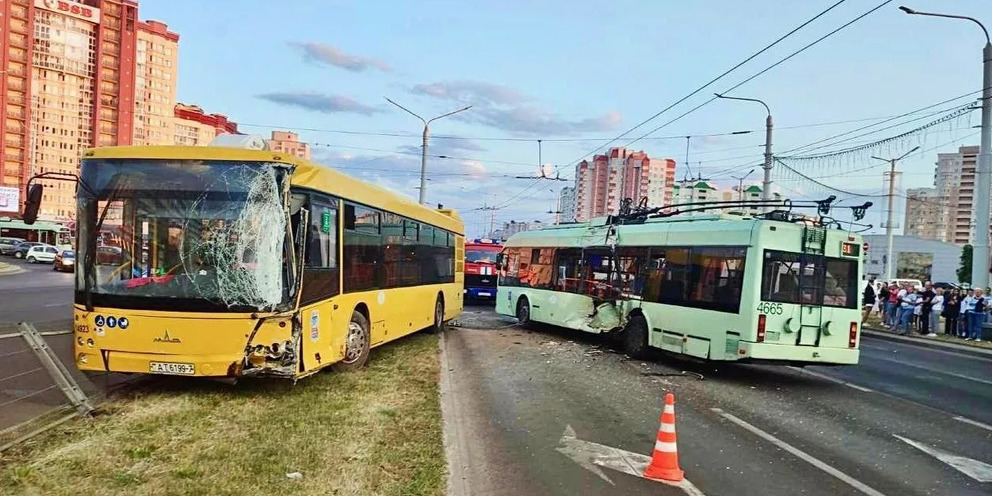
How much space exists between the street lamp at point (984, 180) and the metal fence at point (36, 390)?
72.2 ft

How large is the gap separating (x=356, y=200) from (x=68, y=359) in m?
4.49

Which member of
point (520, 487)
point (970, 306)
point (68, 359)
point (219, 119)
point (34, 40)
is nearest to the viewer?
point (520, 487)

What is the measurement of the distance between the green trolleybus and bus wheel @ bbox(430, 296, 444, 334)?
4.06 metres

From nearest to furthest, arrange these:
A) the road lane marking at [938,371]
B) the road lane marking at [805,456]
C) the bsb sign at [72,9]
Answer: the road lane marking at [805,456]
the road lane marking at [938,371]
the bsb sign at [72,9]

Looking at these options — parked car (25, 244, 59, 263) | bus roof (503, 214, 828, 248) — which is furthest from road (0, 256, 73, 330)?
parked car (25, 244, 59, 263)

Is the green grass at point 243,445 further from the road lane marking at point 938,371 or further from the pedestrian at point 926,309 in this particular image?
the pedestrian at point 926,309

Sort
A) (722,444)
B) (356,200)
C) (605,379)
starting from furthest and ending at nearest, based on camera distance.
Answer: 1. (605,379)
2. (356,200)
3. (722,444)

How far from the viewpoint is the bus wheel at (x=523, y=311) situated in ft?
64.0

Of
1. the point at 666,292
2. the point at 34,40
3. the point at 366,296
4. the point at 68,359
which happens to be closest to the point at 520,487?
the point at 366,296

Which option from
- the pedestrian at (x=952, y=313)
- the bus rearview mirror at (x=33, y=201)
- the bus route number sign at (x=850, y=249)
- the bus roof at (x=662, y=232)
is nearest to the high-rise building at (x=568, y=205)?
the pedestrian at (x=952, y=313)

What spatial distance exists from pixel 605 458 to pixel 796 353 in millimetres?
6060

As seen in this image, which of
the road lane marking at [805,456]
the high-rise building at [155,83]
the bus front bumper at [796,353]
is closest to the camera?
the road lane marking at [805,456]

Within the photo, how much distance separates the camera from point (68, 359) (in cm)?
984

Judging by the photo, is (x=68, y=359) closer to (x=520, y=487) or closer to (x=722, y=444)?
(x=520, y=487)
